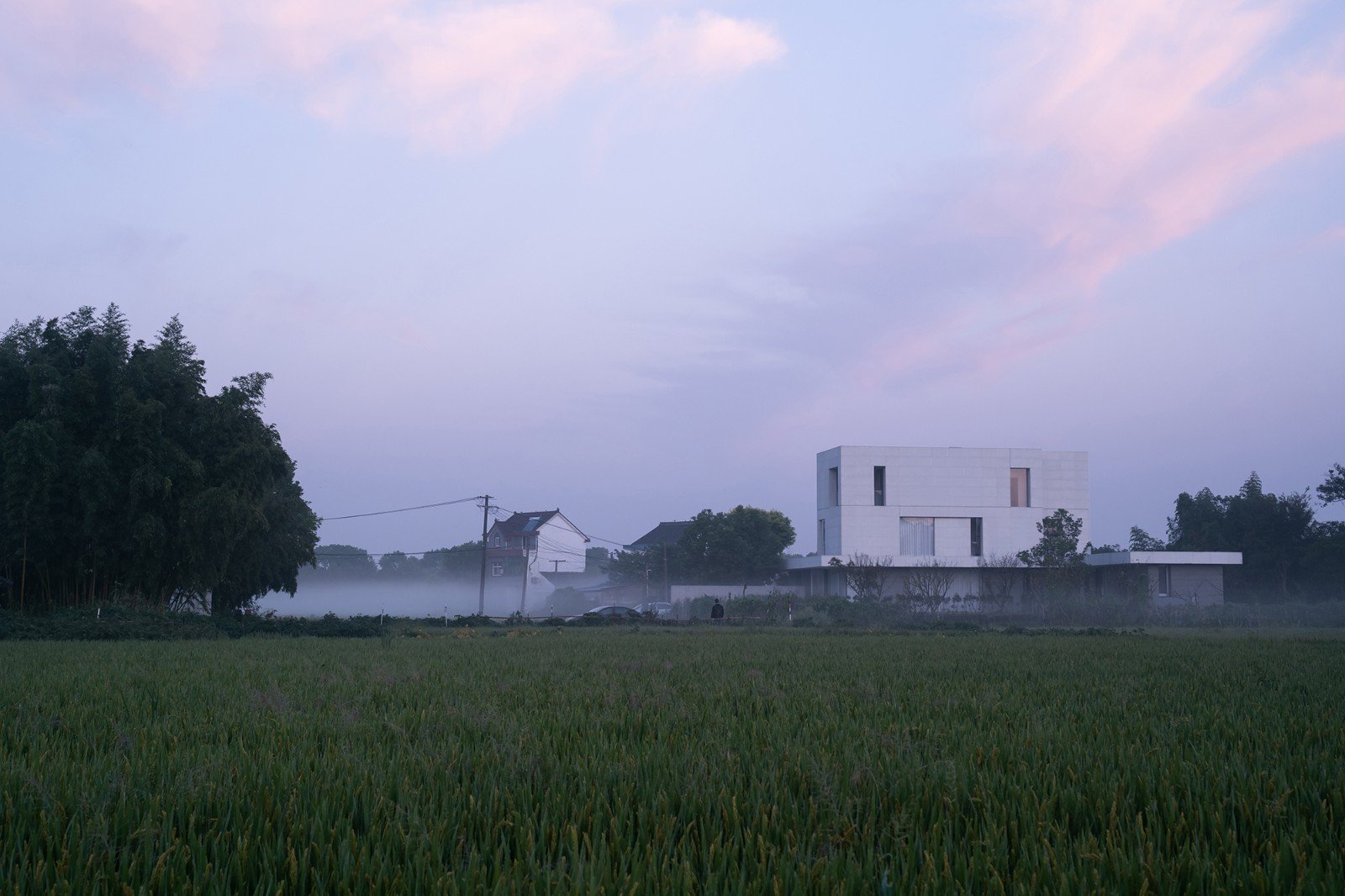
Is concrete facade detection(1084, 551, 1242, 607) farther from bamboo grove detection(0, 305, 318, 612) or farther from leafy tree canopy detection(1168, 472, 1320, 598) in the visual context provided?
bamboo grove detection(0, 305, 318, 612)

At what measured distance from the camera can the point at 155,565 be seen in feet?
79.0

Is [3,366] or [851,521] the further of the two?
[851,521]

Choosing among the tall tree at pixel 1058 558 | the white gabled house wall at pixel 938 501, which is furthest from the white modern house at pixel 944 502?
the tall tree at pixel 1058 558

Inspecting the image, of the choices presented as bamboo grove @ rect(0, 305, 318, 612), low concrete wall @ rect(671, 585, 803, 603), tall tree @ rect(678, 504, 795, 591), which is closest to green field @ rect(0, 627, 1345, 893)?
bamboo grove @ rect(0, 305, 318, 612)

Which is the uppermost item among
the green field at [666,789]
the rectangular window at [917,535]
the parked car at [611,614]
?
the rectangular window at [917,535]

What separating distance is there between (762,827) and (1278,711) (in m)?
6.04

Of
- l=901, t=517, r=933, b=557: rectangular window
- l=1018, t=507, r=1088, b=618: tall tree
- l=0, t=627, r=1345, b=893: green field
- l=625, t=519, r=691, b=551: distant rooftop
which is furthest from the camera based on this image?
l=625, t=519, r=691, b=551: distant rooftop

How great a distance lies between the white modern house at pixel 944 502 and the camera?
55219 millimetres

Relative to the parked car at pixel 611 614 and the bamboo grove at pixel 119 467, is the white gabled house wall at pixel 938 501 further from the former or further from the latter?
the bamboo grove at pixel 119 467

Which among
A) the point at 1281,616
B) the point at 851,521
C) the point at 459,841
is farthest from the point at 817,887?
the point at 851,521

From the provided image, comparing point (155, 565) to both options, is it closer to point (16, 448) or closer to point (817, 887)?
point (16, 448)

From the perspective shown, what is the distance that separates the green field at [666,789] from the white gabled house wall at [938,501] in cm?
4627

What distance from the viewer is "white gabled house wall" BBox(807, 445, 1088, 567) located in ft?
181

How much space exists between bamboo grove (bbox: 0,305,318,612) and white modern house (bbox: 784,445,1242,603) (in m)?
36.1
